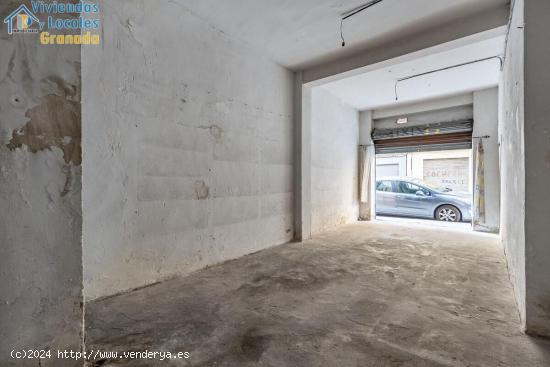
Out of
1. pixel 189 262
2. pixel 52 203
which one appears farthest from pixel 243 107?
pixel 52 203

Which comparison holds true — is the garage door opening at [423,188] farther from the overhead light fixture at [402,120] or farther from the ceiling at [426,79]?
the ceiling at [426,79]

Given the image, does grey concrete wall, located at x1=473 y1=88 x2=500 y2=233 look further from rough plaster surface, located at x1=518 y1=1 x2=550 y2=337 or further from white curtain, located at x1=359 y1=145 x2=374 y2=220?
rough plaster surface, located at x1=518 y1=1 x2=550 y2=337

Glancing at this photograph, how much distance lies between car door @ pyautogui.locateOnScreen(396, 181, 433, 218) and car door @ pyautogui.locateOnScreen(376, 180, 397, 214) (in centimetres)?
13

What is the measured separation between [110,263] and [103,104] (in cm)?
134

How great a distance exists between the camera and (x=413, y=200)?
6953mm

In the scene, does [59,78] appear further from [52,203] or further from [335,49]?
[335,49]

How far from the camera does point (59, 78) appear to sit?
Result: 3.78ft

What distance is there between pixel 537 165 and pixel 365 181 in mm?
4841

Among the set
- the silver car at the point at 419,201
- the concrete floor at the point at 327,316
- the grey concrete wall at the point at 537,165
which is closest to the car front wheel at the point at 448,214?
the silver car at the point at 419,201

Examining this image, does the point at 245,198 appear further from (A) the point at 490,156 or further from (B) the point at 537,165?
(A) the point at 490,156

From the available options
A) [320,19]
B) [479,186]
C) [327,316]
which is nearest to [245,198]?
[327,316]

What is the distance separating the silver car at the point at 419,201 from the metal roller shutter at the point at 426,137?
1.22m

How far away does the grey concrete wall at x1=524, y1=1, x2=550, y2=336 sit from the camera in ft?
5.31

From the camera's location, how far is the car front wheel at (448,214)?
21.0 ft
